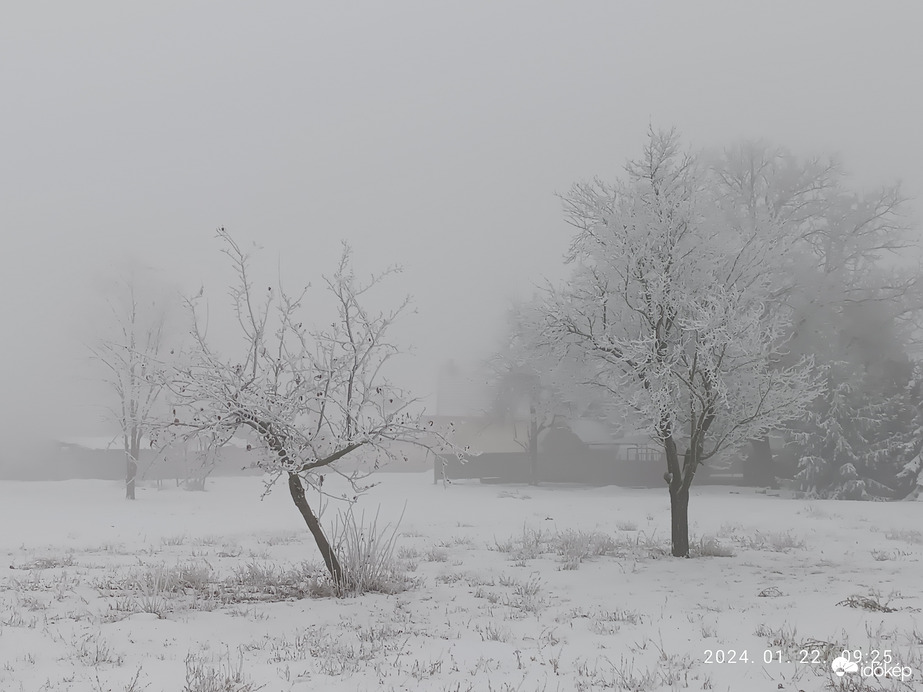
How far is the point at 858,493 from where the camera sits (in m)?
26.3

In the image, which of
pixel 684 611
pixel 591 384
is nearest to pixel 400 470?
pixel 591 384

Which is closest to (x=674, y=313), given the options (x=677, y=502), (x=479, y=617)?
(x=677, y=502)

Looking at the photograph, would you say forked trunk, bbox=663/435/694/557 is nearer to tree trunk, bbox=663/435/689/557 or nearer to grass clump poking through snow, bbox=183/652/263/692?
tree trunk, bbox=663/435/689/557

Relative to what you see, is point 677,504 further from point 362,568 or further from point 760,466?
point 760,466

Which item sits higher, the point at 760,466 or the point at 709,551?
the point at 760,466

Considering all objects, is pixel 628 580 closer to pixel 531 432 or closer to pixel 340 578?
pixel 340 578

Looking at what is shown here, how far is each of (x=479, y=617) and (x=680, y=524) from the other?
17.4ft

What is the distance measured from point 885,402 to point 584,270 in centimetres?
2048

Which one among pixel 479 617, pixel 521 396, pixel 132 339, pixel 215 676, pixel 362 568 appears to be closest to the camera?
pixel 215 676

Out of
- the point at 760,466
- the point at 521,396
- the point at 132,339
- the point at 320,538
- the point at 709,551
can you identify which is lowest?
the point at 709,551

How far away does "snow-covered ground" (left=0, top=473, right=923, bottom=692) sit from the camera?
16.5 ft

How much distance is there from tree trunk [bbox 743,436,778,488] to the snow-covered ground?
1669 cm

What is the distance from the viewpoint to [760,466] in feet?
101

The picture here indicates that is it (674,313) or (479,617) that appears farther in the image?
(674,313)
